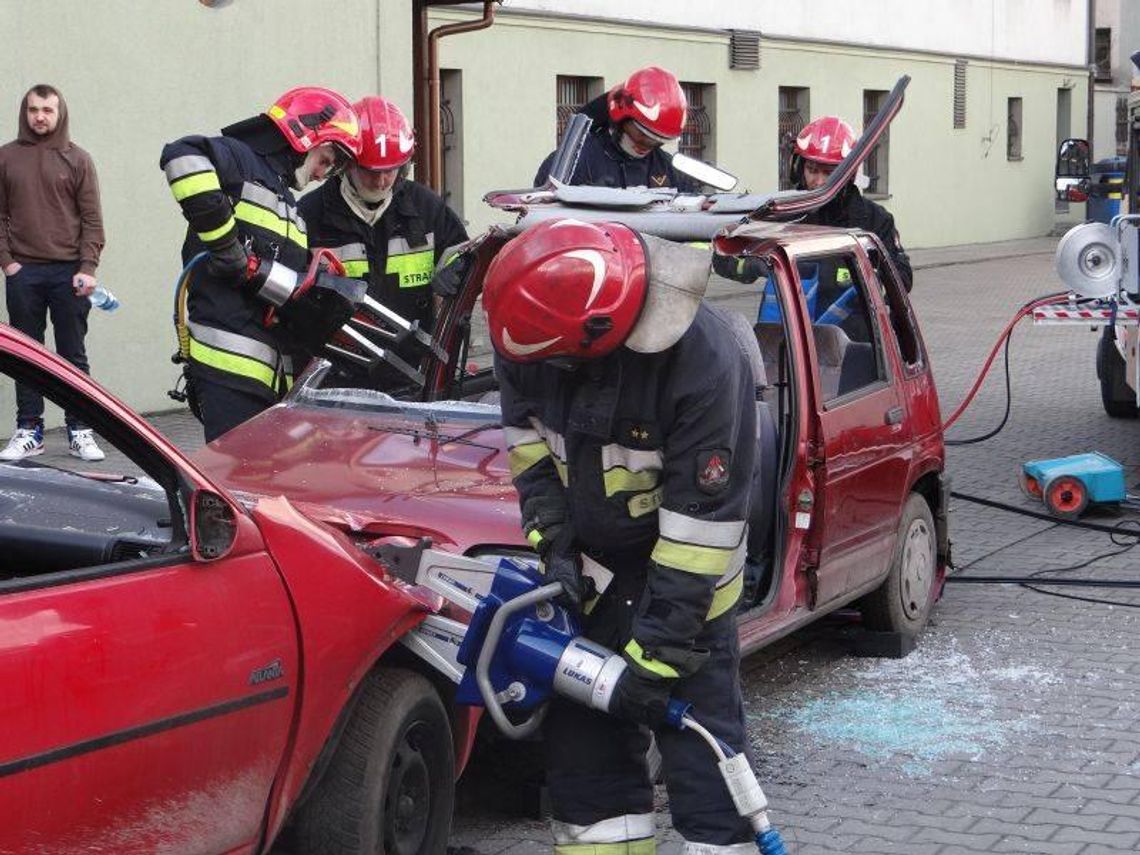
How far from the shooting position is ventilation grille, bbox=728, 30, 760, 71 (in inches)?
944

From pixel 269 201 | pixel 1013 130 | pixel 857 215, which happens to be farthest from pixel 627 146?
pixel 1013 130

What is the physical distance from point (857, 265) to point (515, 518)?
7.43 feet

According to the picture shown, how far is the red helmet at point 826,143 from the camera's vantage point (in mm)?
9047

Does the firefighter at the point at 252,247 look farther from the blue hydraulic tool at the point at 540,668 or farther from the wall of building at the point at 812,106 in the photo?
the wall of building at the point at 812,106

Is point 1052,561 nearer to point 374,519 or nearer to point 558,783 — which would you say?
point 374,519

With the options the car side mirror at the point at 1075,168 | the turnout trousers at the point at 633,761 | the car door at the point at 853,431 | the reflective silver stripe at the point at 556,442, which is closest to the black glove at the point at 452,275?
the car door at the point at 853,431

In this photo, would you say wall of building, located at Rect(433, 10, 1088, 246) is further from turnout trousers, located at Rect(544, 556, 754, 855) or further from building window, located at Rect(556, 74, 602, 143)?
turnout trousers, located at Rect(544, 556, 754, 855)

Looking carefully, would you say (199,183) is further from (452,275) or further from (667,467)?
(667,467)

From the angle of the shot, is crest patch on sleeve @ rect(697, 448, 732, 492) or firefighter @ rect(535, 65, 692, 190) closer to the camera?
crest patch on sleeve @ rect(697, 448, 732, 492)

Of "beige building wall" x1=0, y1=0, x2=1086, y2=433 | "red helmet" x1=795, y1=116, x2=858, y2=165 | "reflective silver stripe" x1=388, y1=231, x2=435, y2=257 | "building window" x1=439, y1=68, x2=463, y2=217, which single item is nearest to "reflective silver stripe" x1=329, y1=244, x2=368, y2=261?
"reflective silver stripe" x1=388, y1=231, x2=435, y2=257

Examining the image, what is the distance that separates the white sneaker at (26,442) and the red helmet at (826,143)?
14.5 feet

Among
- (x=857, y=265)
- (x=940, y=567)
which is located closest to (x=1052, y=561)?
(x=940, y=567)

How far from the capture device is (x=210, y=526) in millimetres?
4051

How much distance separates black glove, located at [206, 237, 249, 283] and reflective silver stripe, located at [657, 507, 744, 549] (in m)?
3.09
